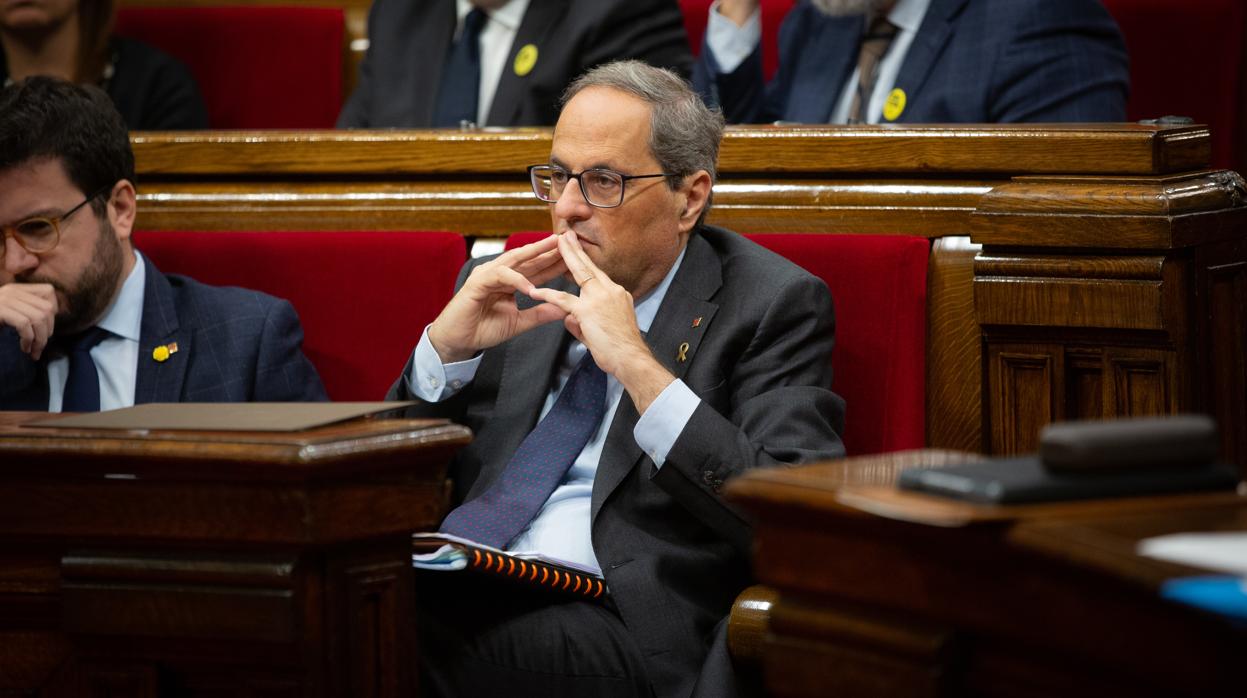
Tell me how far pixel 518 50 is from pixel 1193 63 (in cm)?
124

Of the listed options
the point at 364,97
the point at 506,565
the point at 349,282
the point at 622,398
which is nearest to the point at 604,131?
the point at 622,398

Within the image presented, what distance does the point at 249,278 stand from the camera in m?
2.26

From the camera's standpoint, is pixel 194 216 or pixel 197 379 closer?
pixel 197 379

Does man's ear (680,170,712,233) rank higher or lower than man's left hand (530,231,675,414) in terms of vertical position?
higher

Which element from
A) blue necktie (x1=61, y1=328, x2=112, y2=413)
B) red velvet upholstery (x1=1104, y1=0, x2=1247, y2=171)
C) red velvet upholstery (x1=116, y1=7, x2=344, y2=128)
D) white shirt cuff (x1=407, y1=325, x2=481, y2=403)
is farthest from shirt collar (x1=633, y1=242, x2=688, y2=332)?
red velvet upholstery (x1=116, y1=7, x2=344, y2=128)

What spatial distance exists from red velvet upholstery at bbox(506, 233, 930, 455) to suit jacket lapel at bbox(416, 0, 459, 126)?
1212 millimetres

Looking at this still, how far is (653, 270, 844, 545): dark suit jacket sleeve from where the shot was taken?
1.70m

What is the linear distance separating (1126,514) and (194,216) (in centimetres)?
171

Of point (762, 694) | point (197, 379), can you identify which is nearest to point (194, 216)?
point (197, 379)

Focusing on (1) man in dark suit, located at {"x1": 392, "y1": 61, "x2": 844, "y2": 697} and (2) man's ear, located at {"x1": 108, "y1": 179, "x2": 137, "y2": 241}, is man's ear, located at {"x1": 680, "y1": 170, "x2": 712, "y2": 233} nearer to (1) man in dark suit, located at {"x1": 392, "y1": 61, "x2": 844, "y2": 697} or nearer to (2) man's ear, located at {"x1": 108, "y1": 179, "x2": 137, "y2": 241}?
(1) man in dark suit, located at {"x1": 392, "y1": 61, "x2": 844, "y2": 697}

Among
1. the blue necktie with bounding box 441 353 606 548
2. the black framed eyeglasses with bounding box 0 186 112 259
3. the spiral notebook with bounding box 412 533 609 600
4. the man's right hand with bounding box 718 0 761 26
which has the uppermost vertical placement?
the man's right hand with bounding box 718 0 761 26

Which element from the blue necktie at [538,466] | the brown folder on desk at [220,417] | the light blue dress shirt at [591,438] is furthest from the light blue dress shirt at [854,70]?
the brown folder on desk at [220,417]

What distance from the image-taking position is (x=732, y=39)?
2807 millimetres

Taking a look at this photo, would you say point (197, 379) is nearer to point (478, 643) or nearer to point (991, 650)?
point (478, 643)
